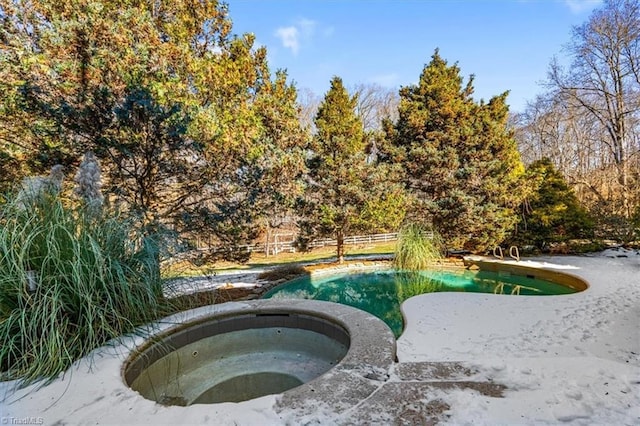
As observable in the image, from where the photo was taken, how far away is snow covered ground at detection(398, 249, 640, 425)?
1.84 m

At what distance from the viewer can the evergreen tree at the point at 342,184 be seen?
8.48 metres

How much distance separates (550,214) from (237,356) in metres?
9.35

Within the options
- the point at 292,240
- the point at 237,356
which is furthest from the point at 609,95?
the point at 237,356

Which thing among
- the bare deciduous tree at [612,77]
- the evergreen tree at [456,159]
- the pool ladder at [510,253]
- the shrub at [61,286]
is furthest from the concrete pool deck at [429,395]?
the bare deciduous tree at [612,77]

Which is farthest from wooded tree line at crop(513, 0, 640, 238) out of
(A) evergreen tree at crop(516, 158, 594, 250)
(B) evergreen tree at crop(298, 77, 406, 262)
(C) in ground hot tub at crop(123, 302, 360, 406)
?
(C) in ground hot tub at crop(123, 302, 360, 406)

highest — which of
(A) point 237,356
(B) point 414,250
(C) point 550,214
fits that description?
(C) point 550,214

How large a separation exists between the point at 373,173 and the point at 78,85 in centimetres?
674

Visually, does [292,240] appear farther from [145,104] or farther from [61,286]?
[61,286]

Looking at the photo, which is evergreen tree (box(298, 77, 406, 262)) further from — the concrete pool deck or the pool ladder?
the concrete pool deck

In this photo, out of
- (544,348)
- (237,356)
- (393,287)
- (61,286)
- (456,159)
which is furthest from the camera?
(456,159)

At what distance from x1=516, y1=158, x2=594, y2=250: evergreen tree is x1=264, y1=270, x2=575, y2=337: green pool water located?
8.12ft

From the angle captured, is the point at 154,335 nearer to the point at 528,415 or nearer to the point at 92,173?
the point at 92,173

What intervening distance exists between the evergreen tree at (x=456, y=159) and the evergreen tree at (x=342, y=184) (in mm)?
1134

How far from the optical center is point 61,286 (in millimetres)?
2414
